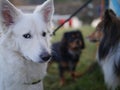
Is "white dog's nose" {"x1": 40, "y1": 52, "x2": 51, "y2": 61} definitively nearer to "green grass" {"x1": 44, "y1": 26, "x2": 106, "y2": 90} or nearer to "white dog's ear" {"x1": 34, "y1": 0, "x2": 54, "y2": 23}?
"white dog's ear" {"x1": 34, "y1": 0, "x2": 54, "y2": 23}

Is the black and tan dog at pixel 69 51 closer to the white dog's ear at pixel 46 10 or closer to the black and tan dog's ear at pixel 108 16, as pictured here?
the black and tan dog's ear at pixel 108 16

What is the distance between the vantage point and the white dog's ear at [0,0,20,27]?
3.21 metres

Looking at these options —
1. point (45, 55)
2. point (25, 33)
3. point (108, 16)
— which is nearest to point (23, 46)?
A: point (25, 33)

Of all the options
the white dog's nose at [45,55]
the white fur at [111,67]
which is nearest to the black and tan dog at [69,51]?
the white fur at [111,67]

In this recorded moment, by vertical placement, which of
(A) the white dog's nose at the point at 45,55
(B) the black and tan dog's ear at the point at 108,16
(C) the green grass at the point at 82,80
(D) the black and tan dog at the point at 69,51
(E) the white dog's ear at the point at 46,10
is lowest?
(C) the green grass at the point at 82,80

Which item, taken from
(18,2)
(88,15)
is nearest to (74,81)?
(18,2)

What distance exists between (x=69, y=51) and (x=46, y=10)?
302cm

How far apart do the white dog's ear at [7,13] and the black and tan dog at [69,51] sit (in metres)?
2.96

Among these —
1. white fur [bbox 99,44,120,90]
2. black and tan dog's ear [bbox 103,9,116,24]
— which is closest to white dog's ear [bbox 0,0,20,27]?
black and tan dog's ear [bbox 103,9,116,24]

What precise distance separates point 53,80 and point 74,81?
0.51m

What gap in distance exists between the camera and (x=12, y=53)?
3.37 m

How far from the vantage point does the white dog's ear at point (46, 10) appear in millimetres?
3438

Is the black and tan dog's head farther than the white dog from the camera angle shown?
Yes

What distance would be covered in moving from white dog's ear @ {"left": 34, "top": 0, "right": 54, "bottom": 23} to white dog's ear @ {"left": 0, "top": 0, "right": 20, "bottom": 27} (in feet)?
0.87
